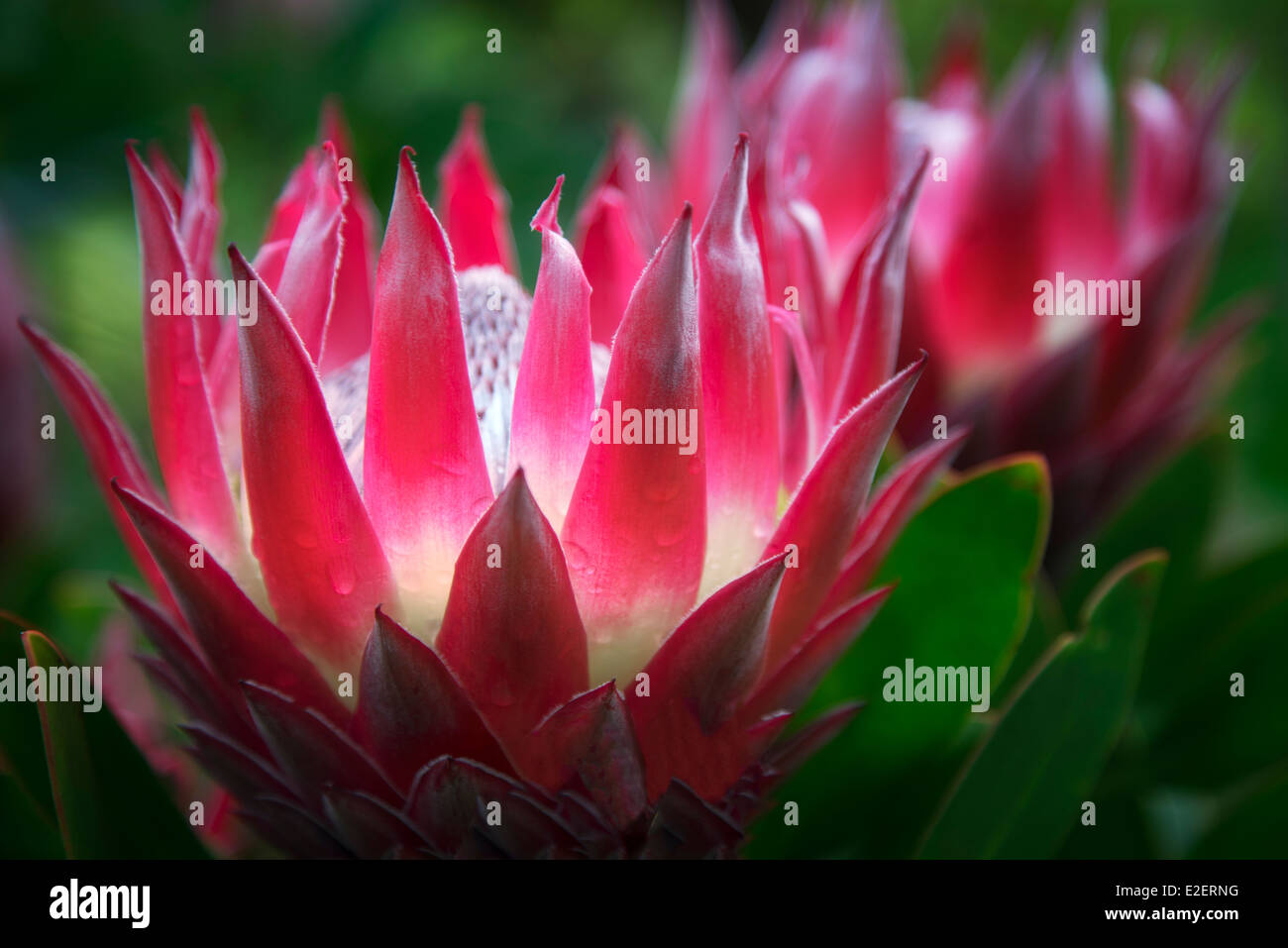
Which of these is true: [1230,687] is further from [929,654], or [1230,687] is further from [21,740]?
[21,740]

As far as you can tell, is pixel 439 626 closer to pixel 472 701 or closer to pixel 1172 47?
pixel 472 701

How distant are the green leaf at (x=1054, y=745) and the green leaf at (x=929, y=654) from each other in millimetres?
93

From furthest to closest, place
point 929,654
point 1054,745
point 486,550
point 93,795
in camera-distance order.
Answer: point 929,654 < point 1054,745 < point 93,795 < point 486,550

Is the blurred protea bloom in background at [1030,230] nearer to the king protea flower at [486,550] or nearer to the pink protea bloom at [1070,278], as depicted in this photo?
the pink protea bloom at [1070,278]

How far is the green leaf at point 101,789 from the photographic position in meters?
0.66

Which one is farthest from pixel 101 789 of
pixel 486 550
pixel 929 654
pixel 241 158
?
pixel 241 158

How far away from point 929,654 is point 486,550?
18.4 inches

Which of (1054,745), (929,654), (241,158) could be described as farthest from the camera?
(241,158)

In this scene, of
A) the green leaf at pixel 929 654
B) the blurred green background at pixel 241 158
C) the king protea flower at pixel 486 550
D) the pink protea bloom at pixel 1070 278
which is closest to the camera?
the king protea flower at pixel 486 550

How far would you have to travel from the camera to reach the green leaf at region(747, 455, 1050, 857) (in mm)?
901

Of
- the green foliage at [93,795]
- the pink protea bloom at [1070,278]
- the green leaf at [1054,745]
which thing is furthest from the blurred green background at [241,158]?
the green foliage at [93,795]

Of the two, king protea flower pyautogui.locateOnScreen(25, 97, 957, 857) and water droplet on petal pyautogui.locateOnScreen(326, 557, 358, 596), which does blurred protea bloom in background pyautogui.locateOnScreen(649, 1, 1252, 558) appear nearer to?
king protea flower pyautogui.locateOnScreen(25, 97, 957, 857)

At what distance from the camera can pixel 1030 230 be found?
1.07 metres

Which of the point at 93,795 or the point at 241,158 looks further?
the point at 241,158
